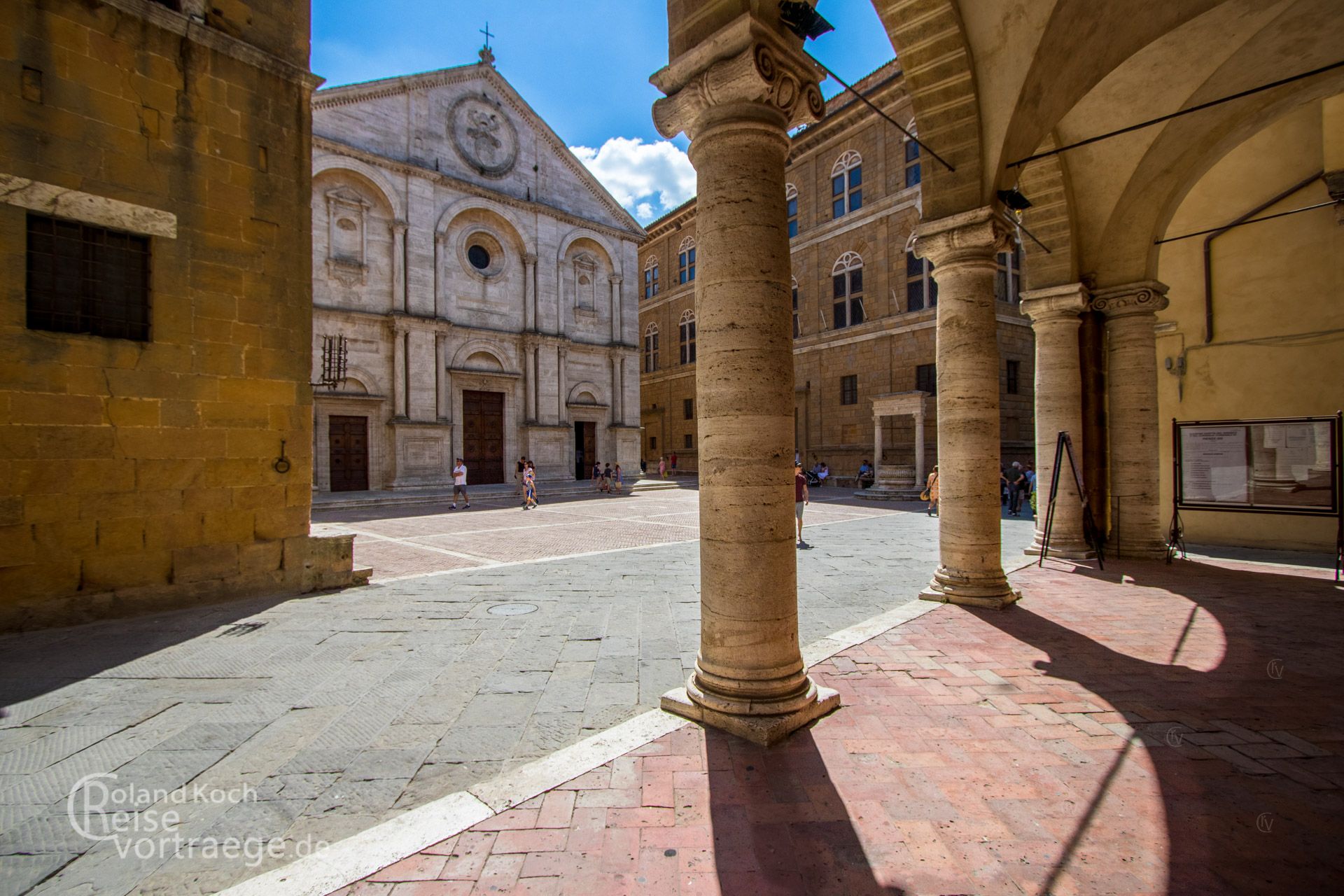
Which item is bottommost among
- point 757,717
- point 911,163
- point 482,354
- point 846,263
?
point 757,717

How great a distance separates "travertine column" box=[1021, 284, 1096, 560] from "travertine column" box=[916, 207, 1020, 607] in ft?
10.4

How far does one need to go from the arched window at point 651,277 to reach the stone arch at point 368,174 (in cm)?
2036

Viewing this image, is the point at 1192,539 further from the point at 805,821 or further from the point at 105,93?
the point at 105,93

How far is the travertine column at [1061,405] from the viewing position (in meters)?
8.57

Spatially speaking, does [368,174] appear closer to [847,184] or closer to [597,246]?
[597,246]

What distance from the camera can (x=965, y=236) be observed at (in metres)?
6.18

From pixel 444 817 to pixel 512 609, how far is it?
11.5 ft

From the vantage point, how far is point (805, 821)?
8.39 ft

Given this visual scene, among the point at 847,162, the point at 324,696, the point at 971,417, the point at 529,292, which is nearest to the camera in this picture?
the point at 324,696

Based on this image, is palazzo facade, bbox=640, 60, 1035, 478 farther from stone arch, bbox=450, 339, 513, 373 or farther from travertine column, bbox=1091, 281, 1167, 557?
travertine column, bbox=1091, 281, 1167, 557

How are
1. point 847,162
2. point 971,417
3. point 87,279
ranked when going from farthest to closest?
point 847,162 → point 971,417 → point 87,279

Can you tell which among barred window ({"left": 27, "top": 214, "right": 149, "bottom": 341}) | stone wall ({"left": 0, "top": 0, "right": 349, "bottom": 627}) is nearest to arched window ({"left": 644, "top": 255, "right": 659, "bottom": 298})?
stone wall ({"left": 0, "top": 0, "right": 349, "bottom": 627})

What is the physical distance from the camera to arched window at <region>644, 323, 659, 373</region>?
40156mm

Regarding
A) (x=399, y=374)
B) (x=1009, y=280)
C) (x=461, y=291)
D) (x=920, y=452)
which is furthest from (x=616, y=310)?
(x=1009, y=280)
